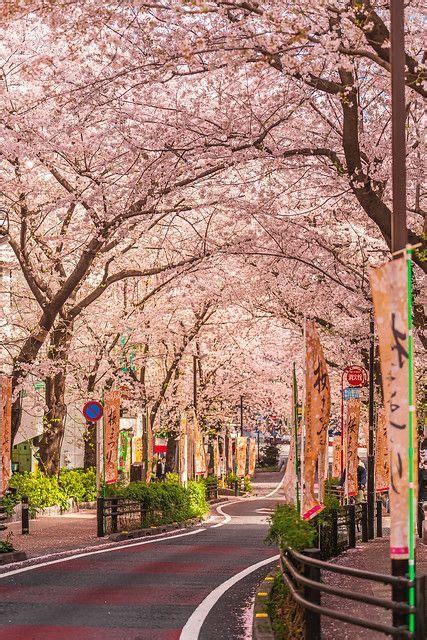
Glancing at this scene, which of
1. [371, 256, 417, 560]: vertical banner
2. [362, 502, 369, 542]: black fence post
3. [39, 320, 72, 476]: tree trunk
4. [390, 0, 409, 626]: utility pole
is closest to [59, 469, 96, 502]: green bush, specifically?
[39, 320, 72, 476]: tree trunk

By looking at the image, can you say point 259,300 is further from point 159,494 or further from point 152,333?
point 152,333

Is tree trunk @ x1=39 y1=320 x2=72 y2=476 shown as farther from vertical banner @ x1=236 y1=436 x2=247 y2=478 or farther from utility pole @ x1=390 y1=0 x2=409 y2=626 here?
vertical banner @ x1=236 y1=436 x2=247 y2=478

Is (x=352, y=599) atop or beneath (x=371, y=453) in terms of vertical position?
beneath

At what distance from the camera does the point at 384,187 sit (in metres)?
18.7

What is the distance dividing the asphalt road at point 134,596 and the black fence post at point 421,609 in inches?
187

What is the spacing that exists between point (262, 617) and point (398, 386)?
218 inches

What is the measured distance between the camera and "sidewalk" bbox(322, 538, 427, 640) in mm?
9766

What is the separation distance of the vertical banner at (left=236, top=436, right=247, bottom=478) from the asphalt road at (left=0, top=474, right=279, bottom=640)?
35805 mm

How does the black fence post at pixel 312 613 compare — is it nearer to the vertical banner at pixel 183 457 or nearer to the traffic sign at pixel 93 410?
the traffic sign at pixel 93 410

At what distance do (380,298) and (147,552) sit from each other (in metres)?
14.9

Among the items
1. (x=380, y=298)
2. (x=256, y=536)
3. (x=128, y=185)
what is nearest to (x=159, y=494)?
(x=256, y=536)

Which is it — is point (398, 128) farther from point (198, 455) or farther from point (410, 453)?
point (198, 455)

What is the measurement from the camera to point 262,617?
11125mm

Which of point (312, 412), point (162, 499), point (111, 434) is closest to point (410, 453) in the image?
point (312, 412)
